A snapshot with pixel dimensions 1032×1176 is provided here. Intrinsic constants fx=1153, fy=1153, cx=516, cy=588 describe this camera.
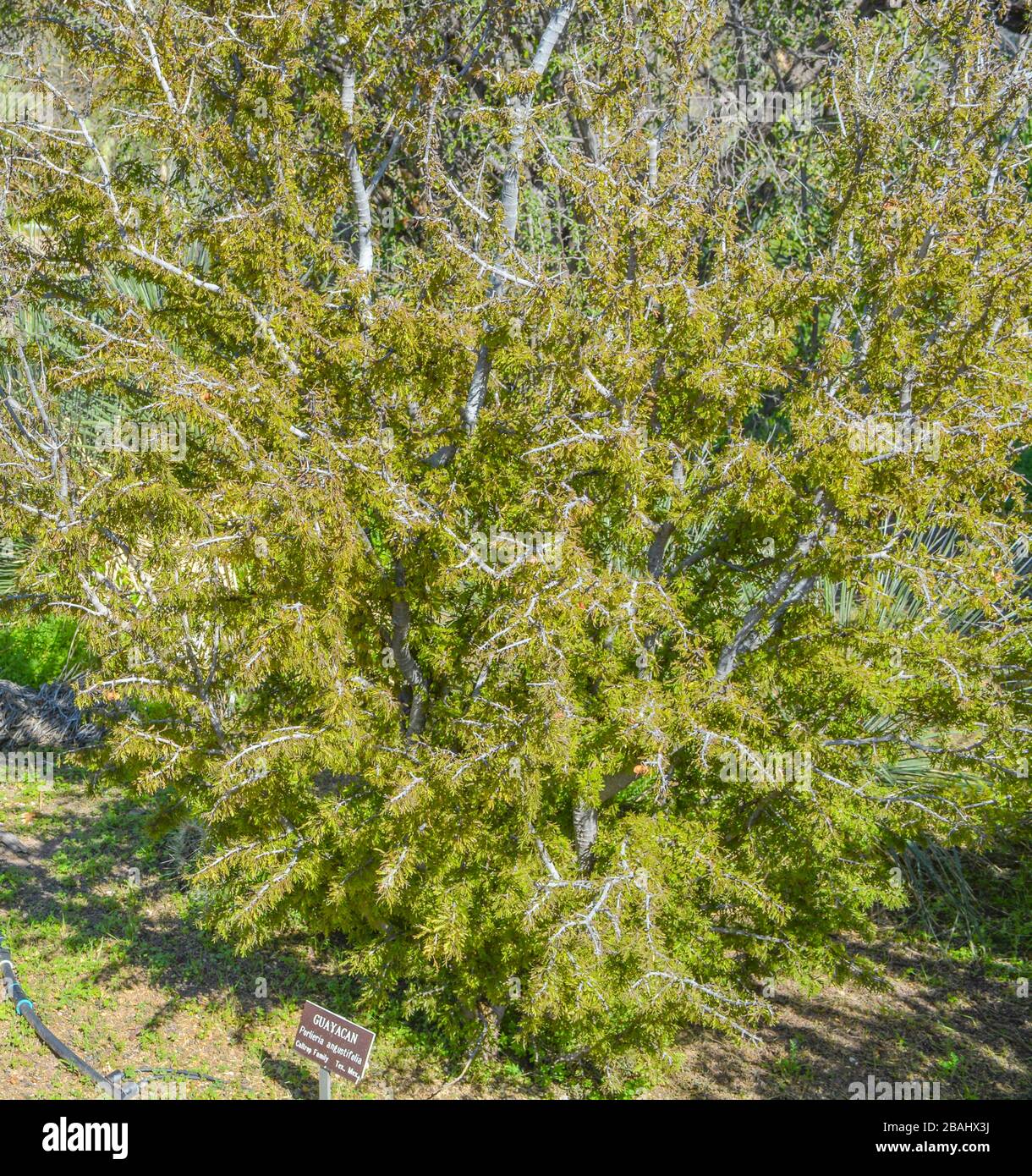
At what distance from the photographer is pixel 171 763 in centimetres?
542

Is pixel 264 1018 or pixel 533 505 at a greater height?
pixel 533 505

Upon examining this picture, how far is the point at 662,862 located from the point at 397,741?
1.38 metres

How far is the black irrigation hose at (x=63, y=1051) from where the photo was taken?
18.8ft

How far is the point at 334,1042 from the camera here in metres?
5.04

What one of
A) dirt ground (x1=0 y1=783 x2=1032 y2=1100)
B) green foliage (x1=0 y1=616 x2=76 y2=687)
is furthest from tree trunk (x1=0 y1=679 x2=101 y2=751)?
dirt ground (x1=0 y1=783 x2=1032 y2=1100)

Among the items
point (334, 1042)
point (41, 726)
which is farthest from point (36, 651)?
point (334, 1042)

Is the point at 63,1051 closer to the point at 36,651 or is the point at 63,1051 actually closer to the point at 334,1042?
the point at 334,1042

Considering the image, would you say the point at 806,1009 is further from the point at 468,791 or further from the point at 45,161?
the point at 45,161

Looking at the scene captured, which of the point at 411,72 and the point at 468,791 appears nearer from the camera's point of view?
the point at 468,791

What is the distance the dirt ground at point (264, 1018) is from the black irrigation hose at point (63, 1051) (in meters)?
0.07

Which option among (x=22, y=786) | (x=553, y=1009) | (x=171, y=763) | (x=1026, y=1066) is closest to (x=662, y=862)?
(x=553, y=1009)

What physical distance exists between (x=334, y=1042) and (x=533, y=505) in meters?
2.50

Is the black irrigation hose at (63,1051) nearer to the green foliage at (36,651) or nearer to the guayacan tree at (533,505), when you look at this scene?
the guayacan tree at (533,505)

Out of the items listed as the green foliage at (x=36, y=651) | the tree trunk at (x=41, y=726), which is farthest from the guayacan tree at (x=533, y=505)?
the green foliage at (x=36, y=651)
